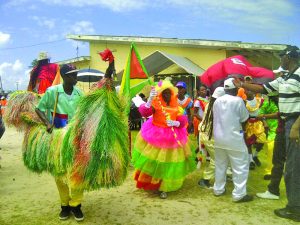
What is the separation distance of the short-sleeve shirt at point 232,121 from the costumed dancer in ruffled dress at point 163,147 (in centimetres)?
69

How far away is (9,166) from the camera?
7707 mm

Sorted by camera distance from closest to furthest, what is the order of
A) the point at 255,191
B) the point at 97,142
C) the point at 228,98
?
the point at 97,142
the point at 228,98
the point at 255,191

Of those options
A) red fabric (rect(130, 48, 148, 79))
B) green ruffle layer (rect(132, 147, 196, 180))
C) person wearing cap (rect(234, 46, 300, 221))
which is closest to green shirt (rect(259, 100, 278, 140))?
person wearing cap (rect(234, 46, 300, 221))

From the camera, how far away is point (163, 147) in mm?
5465

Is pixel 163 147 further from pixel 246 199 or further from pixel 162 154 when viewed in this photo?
pixel 246 199

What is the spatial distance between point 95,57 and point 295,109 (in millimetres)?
15032

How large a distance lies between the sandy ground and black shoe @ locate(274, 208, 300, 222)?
0.08 meters

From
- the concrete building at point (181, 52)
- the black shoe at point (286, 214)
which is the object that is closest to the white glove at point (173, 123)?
the black shoe at point (286, 214)

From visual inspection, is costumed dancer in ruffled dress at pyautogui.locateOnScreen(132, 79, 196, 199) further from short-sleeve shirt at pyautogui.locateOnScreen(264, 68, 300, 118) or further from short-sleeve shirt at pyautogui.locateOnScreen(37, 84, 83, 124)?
short-sleeve shirt at pyautogui.locateOnScreen(264, 68, 300, 118)

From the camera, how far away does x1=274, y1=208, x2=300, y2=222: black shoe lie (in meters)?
4.57

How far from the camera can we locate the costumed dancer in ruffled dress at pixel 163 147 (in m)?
5.48

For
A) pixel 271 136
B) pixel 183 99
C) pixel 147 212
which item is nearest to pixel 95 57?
pixel 183 99

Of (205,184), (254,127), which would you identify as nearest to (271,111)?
(254,127)

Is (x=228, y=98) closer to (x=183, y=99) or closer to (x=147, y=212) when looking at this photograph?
(x=147, y=212)
